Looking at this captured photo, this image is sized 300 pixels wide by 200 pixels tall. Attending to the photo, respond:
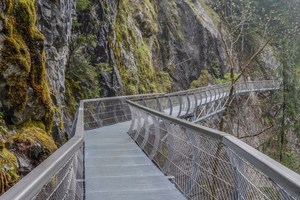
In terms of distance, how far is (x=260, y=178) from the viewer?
296 cm

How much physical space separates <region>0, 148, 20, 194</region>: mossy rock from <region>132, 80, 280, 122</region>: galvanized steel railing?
352 inches

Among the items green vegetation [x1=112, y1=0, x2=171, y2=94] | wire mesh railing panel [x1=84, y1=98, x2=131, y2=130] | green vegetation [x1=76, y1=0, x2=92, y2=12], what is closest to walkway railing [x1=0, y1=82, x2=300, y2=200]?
wire mesh railing panel [x1=84, y1=98, x2=131, y2=130]

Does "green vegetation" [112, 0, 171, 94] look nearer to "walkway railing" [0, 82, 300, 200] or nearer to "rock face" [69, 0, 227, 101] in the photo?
"rock face" [69, 0, 227, 101]

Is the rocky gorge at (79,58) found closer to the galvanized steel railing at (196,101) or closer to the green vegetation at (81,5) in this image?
the green vegetation at (81,5)

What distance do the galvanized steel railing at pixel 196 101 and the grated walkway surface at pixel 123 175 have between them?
17.7 feet

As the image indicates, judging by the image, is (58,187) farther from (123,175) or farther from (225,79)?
(225,79)

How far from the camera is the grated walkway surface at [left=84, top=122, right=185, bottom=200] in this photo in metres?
5.71

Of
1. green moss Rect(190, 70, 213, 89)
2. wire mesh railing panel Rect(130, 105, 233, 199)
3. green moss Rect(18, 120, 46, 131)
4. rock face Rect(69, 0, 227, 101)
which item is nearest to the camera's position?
wire mesh railing panel Rect(130, 105, 233, 199)

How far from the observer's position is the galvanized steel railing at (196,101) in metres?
17.4

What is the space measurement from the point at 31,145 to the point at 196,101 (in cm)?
1328

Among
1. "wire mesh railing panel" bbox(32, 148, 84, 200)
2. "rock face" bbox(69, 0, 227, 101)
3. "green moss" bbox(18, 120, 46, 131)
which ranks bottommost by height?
"wire mesh railing panel" bbox(32, 148, 84, 200)

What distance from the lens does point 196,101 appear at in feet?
64.1

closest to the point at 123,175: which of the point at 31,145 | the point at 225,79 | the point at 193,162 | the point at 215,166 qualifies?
the point at 31,145

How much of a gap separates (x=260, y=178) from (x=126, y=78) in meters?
20.1
